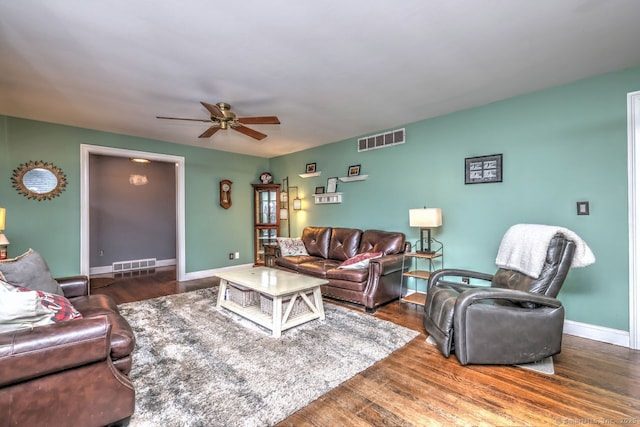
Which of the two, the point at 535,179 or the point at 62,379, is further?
the point at 535,179

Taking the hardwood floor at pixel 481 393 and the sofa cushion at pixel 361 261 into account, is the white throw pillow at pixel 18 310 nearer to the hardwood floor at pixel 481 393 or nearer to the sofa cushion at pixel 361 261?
the hardwood floor at pixel 481 393

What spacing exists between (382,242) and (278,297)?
192 centimetres

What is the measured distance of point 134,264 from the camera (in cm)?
634

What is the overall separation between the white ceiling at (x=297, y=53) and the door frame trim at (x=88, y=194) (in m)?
0.83

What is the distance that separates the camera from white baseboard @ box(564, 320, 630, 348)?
8.40ft

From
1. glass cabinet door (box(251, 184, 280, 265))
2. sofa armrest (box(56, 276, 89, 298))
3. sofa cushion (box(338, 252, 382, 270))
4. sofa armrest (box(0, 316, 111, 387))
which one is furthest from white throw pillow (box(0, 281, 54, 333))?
glass cabinet door (box(251, 184, 280, 265))

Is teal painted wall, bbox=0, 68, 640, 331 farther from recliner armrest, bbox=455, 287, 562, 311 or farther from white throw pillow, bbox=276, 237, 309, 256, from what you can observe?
recliner armrest, bbox=455, 287, 562, 311

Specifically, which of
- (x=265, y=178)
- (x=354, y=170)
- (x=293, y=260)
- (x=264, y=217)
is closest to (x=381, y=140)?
(x=354, y=170)

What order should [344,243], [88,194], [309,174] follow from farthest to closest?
[309,174]
[344,243]
[88,194]

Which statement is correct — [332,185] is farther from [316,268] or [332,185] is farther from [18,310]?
[18,310]

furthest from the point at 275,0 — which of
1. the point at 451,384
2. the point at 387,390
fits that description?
the point at 451,384

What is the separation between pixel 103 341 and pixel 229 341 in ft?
4.26

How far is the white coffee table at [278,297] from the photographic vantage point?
8.95 feet

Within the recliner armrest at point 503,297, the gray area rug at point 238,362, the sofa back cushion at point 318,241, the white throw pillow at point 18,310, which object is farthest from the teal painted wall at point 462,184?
the white throw pillow at point 18,310
